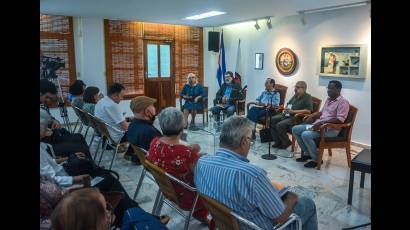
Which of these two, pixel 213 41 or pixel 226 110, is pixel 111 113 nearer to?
pixel 226 110

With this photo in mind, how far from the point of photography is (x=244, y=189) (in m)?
1.52

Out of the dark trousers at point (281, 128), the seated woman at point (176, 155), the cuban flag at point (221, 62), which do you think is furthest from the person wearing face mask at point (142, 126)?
the cuban flag at point (221, 62)

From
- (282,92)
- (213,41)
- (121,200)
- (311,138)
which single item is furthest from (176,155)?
(213,41)

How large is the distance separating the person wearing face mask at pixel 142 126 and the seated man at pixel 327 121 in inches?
79.3

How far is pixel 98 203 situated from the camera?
1111mm

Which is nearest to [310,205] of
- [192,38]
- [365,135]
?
[365,135]

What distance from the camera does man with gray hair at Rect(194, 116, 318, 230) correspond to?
1.52 meters

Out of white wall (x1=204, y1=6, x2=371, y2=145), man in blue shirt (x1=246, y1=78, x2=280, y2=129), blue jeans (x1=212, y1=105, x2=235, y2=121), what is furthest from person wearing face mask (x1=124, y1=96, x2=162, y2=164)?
white wall (x1=204, y1=6, x2=371, y2=145)

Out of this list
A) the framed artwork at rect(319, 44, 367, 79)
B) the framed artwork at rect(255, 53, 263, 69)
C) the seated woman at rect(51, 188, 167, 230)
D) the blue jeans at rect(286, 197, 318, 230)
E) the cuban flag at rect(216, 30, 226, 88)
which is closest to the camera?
the seated woman at rect(51, 188, 167, 230)

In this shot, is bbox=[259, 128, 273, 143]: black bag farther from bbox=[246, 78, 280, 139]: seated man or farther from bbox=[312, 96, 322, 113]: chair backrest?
bbox=[312, 96, 322, 113]: chair backrest

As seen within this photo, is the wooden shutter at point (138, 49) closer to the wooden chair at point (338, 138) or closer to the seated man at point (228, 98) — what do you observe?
the seated man at point (228, 98)

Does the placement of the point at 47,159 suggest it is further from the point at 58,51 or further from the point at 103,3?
the point at 58,51

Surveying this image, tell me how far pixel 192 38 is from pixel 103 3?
11.0 ft

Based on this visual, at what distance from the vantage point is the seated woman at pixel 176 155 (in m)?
2.05
